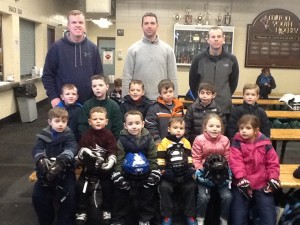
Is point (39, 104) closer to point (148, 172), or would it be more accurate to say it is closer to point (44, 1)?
point (44, 1)

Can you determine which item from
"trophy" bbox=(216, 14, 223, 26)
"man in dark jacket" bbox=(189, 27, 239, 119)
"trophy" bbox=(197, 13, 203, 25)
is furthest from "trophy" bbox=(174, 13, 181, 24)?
"man in dark jacket" bbox=(189, 27, 239, 119)

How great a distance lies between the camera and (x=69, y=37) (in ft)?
11.1

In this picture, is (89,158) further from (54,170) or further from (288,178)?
(288,178)

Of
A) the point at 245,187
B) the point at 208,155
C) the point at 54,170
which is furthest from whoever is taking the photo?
the point at 208,155

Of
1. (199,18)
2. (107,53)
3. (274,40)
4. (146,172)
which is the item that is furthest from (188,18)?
(107,53)

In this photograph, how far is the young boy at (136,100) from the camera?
3299 millimetres

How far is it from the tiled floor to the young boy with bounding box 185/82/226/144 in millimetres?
1640

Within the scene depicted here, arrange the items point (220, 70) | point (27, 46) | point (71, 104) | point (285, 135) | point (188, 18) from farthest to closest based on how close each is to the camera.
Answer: point (27, 46) < point (188, 18) < point (285, 135) < point (220, 70) < point (71, 104)

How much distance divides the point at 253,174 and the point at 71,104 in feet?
5.49

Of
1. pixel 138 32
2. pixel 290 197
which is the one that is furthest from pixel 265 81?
pixel 290 197

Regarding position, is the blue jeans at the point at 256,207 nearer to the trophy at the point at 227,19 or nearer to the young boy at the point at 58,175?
the young boy at the point at 58,175

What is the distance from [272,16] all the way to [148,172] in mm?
6710

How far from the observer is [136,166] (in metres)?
2.74

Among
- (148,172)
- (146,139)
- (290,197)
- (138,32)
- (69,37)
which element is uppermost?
(138,32)
